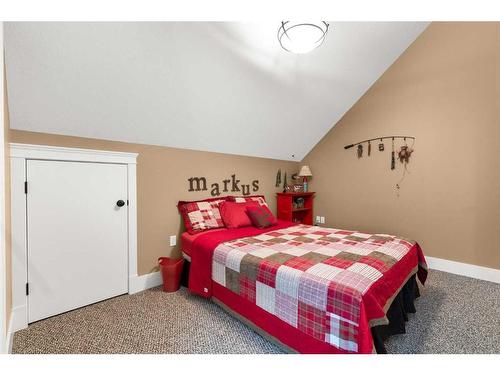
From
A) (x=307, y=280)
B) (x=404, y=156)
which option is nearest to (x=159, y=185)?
(x=307, y=280)

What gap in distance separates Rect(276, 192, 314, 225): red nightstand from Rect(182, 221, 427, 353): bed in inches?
53.2

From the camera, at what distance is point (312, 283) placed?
1.35 meters

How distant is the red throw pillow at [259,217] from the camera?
9.04ft

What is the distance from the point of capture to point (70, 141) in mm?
1996

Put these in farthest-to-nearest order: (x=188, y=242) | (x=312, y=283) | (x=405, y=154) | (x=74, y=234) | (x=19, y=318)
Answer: (x=405, y=154) → (x=188, y=242) → (x=74, y=234) → (x=19, y=318) → (x=312, y=283)

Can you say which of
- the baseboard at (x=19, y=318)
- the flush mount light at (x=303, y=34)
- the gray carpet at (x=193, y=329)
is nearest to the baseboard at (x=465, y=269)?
the gray carpet at (x=193, y=329)

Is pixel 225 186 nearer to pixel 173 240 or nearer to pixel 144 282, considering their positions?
pixel 173 240

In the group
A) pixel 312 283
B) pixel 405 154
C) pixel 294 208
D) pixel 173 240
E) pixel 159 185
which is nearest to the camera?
pixel 312 283

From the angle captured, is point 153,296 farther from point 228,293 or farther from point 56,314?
point 228,293

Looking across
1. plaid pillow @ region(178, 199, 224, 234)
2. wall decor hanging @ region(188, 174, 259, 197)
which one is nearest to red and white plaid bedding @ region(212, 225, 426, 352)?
plaid pillow @ region(178, 199, 224, 234)

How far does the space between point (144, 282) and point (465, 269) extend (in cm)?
375

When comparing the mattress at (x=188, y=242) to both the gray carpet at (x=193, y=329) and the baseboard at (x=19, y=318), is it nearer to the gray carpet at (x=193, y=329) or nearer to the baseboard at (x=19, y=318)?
the gray carpet at (x=193, y=329)

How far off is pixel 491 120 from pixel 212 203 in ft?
11.1

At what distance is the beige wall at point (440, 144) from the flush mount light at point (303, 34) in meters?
2.07
